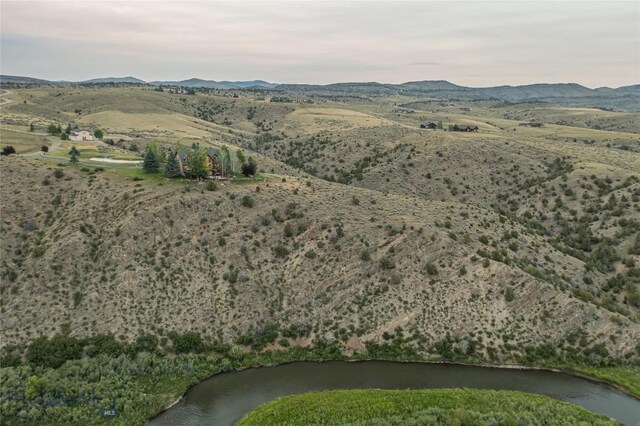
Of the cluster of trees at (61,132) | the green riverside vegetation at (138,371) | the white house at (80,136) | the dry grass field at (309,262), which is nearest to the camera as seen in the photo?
the green riverside vegetation at (138,371)

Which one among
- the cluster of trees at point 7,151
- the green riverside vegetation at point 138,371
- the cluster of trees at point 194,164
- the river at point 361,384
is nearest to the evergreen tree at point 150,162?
the cluster of trees at point 194,164

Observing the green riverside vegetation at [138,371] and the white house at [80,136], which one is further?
the white house at [80,136]

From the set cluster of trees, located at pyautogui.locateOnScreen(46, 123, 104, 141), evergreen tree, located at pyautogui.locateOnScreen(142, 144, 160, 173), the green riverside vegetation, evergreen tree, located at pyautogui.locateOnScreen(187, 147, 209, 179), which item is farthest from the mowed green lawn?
cluster of trees, located at pyautogui.locateOnScreen(46, 123, 104, 141)

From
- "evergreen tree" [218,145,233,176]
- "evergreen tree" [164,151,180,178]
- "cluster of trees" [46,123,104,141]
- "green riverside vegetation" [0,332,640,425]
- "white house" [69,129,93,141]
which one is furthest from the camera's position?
"white house" [69,129,93,141]

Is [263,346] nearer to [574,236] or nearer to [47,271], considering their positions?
[47,271]

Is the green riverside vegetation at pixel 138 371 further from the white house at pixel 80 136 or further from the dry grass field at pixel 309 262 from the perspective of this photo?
the white house at pixel 80 136

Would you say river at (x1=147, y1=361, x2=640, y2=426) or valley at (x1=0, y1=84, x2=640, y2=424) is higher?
valley at (x1=0, y1=84, x2=640, y2=424)

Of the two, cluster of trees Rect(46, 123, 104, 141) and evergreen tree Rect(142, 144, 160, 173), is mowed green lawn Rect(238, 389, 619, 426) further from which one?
cluster of trees Rect(46, 123, 104, 141)
